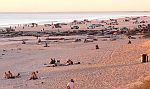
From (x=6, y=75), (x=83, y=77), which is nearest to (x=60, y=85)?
(x=83, y=77)

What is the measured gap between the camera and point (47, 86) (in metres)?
23.4

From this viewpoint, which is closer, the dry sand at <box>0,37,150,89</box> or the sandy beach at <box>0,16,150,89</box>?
the sandy beach at <box>0,16,150,89</box>

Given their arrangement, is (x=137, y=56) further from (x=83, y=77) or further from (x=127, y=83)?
(x=127, y=83)

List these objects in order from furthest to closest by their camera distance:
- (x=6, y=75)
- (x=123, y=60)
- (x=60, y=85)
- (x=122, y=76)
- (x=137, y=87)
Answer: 1. (x=123, y=60)
2. (x=6, y=75)
3. (x=122, y=76)
4. (x=60, y=85)
5. (x=137, y=87)

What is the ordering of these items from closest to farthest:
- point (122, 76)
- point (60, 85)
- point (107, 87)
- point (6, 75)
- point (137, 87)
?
1. point (137, 87)
2. point (107, 87)
3. point (60, 85)
4. point (122, 76)
5. point (6, 75)

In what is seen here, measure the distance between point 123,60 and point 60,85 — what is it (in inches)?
399

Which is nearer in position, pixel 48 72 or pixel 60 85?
pixel 60 85

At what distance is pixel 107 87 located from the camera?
21875mm

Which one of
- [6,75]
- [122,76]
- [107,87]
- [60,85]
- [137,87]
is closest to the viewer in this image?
[137,87]

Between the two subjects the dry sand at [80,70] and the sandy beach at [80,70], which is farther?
the dry sand at [80,70]

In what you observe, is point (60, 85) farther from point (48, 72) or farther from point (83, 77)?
point (48, 72)

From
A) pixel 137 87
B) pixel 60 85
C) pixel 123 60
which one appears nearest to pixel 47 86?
pixel 60 85

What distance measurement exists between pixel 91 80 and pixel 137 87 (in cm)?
609

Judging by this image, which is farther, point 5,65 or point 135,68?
point 5,65
